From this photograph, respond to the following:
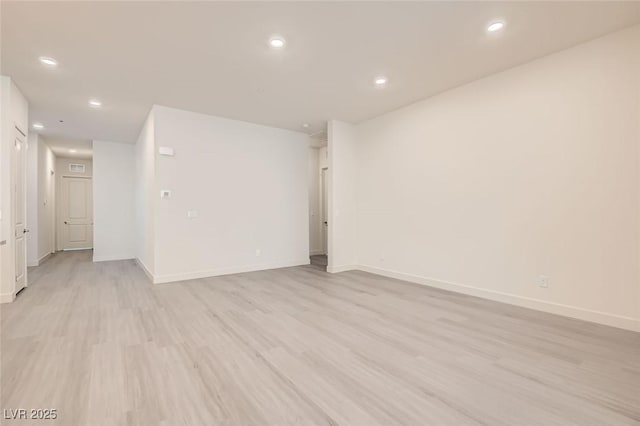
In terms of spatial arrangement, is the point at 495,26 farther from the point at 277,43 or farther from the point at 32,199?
the point at 32,199

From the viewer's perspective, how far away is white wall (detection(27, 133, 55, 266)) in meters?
6.80

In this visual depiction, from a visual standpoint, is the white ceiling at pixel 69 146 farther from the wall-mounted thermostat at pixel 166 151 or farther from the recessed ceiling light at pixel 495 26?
the recessed ceiling light at pixel 495 26

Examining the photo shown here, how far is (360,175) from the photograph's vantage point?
6.30 metres

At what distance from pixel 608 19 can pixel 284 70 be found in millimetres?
3459

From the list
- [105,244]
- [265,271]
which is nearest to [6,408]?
[265,271]

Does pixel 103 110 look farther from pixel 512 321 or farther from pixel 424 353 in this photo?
pixel 512 321

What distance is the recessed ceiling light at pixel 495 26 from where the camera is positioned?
116 inches

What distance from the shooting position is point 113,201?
7934 mm

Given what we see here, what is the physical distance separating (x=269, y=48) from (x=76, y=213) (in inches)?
411

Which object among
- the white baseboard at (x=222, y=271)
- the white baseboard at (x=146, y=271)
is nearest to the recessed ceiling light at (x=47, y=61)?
the white baseboard at (x=222, y=271)

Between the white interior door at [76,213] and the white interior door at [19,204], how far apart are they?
6.14 meters

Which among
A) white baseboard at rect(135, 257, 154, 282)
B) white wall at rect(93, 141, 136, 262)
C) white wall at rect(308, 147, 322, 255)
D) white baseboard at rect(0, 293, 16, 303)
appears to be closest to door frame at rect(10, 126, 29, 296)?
white baseboard at rect(0, 293, 16, 303)

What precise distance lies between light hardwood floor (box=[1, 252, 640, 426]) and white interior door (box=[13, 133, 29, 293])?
724 mm

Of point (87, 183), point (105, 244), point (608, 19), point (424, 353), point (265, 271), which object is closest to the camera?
point (424, 353)
